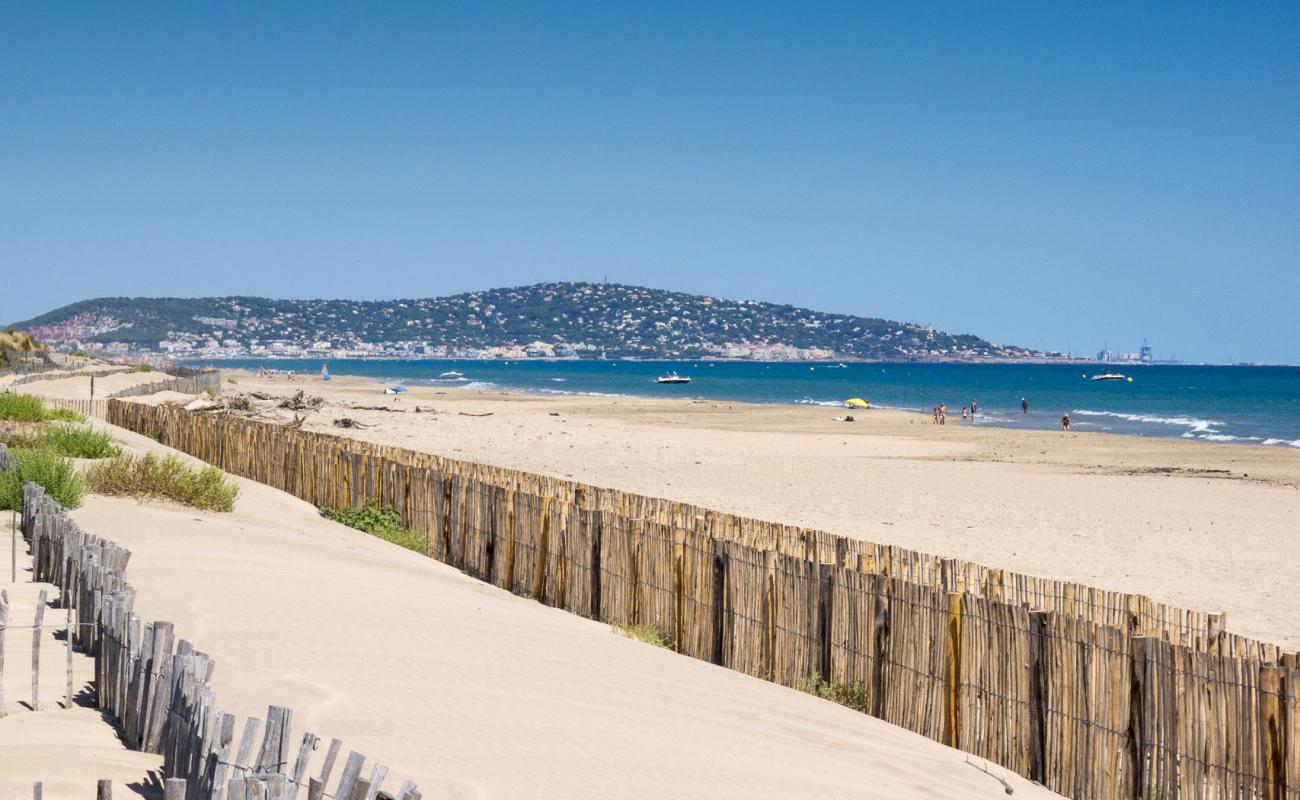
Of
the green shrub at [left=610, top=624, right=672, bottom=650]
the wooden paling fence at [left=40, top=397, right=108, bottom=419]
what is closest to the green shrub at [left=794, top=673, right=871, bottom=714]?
the green shrub at [left=610, top=624, right=672, bottom=650]

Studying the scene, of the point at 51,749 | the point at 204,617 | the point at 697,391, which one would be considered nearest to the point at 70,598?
the point at 204,617

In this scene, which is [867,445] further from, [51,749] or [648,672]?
[51,749]

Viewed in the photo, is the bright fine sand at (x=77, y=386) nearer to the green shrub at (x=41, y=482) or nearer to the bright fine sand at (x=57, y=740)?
the green shrub at (x=41, y=482)

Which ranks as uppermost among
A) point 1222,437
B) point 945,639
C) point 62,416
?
point 62,416

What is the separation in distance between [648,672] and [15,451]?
879 cm

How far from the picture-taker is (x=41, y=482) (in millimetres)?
11492

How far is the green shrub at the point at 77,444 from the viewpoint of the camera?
1569cm

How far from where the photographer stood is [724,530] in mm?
10836

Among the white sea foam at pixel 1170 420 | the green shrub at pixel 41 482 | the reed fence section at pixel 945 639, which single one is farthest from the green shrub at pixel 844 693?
the white sea foam at pixel 1170 420

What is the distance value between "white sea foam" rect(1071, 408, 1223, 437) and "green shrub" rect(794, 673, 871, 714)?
46477 millimetres

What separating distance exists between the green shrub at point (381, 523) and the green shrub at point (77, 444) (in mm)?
2882

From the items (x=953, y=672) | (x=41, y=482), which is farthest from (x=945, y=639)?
(x=41, y=482)

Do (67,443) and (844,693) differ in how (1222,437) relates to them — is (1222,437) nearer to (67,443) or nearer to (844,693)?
(67,443)

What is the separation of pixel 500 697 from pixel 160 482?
8152mm
